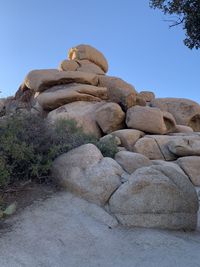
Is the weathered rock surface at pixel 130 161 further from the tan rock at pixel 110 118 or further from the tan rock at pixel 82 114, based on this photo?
the tan rock at pixel 110 118

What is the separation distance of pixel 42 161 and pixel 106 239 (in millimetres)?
2615

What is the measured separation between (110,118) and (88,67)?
23.1 feet

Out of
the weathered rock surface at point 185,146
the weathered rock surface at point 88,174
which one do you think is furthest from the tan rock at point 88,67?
the weathered rock surface at point 88,174

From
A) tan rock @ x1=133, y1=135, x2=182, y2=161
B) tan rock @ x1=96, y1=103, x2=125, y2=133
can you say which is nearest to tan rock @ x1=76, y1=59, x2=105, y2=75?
tan rock @ x1=96, y1=103, x2=125, y2=133

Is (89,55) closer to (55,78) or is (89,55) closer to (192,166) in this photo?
(55,78)

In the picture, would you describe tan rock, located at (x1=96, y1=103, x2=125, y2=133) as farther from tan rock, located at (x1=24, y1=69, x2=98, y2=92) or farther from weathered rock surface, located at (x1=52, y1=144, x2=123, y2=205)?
weathered rock surface, located at (x1=52, y1=144, x2=123, y2=205)

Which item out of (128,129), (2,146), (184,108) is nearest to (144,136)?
(128,129)

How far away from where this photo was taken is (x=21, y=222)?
6203 millimetres

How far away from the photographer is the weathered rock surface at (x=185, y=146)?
11.9 meters

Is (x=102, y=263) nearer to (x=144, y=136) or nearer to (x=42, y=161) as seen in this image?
(x=42, y=161)

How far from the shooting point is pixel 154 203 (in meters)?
6.75

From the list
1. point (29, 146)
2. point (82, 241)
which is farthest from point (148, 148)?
point (82, 241)

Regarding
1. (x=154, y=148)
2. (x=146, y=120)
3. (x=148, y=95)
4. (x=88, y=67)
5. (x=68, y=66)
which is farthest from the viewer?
(x=88, y=67)

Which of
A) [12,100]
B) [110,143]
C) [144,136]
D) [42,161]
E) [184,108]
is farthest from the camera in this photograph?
[12,100]
